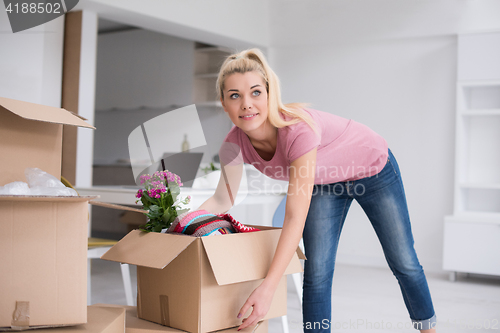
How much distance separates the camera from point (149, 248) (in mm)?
1082

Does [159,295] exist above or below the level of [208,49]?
below

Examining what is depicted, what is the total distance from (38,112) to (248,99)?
51cm

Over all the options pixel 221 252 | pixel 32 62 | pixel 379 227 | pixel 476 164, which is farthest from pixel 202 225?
pixel 476 164

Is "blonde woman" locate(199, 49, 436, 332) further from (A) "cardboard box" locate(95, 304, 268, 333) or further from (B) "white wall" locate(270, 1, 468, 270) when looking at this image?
(B) "white wall" locate(270, 1, 468, 270)

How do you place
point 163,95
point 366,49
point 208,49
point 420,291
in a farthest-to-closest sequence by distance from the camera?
point 163,95, point 208,49, point 366,49, point 420,291

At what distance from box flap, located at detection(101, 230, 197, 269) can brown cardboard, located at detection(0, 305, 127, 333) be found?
12cm

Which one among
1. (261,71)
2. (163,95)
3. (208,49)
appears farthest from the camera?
(163,95)

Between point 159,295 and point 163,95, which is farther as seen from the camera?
point 163,95

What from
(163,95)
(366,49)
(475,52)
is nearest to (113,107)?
(163,95)

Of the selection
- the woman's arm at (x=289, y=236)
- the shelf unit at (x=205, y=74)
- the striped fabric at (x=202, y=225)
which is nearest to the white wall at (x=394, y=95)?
the shelf unit at (x=205, y=74)

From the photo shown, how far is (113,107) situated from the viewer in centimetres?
582

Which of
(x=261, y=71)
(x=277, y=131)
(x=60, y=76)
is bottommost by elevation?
(x=277, y=131)

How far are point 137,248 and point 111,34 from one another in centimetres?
525

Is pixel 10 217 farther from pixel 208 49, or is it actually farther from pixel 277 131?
pixel 208 49
